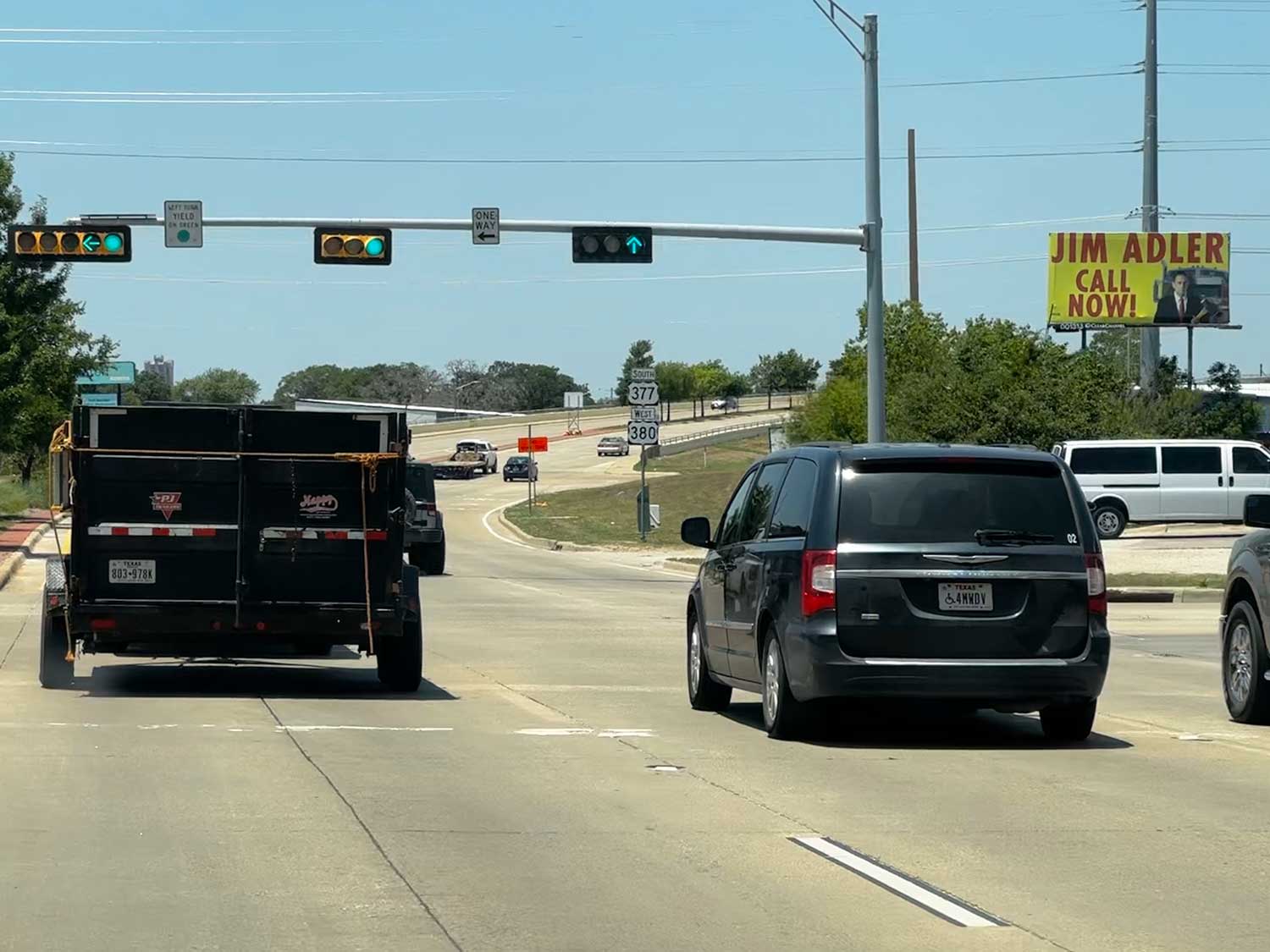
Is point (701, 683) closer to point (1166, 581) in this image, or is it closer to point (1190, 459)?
point (1166, 581)

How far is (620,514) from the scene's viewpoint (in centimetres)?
6938

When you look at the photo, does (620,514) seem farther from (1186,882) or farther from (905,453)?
(1186,882)

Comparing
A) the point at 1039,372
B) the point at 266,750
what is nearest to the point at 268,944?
the point at 266,750

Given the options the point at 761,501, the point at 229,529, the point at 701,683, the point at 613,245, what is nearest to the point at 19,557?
the point at 613,245

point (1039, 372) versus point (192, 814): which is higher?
point (1039, 372)

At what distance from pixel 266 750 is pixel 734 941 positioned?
19.0 ft

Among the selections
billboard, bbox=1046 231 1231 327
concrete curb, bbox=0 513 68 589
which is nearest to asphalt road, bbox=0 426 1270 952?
concrete curb, bbox=0 513 68 589

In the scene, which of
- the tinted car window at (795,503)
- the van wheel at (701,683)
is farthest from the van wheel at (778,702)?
the van wheel at (701,683)

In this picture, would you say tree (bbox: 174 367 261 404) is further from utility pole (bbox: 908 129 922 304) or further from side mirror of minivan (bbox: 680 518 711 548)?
side mirror of minivan (bbox: 680 518 711 548)

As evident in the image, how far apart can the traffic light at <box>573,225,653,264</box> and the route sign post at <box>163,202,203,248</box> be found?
604cm

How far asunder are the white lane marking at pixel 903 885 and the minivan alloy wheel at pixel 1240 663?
5.72 metres

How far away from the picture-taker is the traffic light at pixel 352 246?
31297 mm

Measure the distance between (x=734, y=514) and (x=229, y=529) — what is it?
3969mm

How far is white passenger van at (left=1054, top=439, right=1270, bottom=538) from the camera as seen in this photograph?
41.5 m
